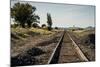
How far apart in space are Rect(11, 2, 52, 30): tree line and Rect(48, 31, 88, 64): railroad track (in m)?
0.35

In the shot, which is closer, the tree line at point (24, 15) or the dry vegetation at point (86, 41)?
the tree line at point (24, 15)

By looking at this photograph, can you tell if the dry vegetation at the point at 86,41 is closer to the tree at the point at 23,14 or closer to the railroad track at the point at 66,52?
the railroad track at the point at 66,52

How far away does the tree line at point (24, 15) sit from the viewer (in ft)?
7.75

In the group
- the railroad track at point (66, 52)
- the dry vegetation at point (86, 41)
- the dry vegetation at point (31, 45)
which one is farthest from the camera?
the dry vegetation at point (86, 41)

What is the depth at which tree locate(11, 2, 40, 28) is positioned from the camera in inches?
93.0

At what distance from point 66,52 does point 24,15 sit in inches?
28.9

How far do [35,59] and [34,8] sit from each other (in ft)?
2.08

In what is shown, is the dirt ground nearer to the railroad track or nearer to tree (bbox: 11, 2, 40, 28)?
the railroad track

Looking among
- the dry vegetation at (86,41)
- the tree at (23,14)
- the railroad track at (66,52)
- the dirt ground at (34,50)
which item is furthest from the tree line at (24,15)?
the dry vegetation at (86,41)

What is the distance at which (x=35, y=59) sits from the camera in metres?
2.45

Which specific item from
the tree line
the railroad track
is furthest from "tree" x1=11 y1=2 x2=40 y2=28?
the railroad track
